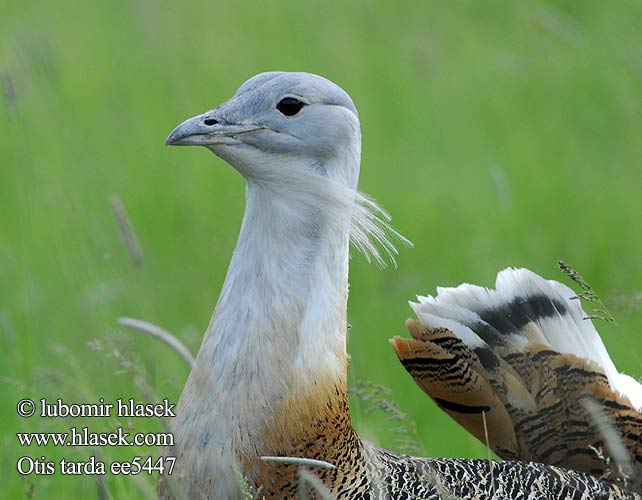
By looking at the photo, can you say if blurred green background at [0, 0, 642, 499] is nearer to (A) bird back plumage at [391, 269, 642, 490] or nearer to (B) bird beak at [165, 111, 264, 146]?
(A) bird back plumage at [391, 269, 642, 490]

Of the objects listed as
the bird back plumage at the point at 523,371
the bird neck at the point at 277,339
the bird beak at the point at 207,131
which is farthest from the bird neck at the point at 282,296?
the bird back plumage at the point at 523,371

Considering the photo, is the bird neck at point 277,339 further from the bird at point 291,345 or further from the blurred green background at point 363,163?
the blurred green background at point 363,163

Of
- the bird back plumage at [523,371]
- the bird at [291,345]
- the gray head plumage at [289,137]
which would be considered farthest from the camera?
the bird back plumage at [523,371]

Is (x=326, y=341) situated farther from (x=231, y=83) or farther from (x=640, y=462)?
(x=231, y=83)

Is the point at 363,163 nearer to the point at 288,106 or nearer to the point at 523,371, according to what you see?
the point at 523,371

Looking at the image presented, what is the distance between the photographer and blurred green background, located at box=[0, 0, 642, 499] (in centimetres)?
436

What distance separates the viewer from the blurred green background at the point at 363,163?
4363 millimetres

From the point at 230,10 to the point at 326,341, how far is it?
206 inches

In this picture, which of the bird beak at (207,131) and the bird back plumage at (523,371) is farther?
the bird back plumage at (523,371)

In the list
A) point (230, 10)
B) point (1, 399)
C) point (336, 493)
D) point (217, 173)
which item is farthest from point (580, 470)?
point (230, 10)

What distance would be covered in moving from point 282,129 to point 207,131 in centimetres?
18

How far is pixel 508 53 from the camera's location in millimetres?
6980

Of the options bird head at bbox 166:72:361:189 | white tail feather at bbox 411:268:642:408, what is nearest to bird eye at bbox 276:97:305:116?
bird head at bbox 166:72:361:189

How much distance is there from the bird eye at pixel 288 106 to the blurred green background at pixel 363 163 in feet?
3.25
